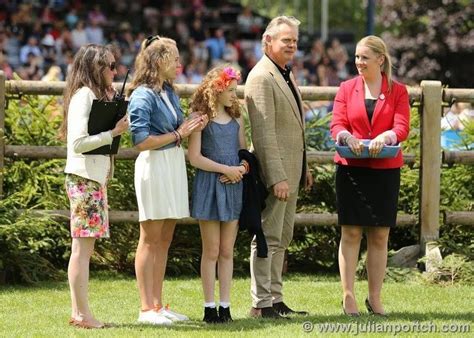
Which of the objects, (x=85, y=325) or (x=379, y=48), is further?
(x=379, y=48)

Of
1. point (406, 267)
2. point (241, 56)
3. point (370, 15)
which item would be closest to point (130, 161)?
point (406, 267)

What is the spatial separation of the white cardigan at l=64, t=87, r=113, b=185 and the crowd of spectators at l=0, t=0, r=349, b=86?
14.3 metres

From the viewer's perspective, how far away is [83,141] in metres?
7.32

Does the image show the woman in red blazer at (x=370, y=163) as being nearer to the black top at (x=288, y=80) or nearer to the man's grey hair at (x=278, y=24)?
the black top at (x=288, y=80)

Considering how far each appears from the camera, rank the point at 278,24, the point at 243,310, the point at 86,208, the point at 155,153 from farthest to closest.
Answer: the point at 243,310, the point at 278,24, the point at 155,153, the point at 86,208

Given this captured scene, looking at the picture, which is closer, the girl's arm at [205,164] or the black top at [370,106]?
the girl's arm at [205,164]

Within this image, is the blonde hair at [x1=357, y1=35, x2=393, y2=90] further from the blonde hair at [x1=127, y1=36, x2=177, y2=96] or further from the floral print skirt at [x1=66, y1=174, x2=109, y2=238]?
the floral print skirt at [x1=66, y1=174, x2=109, y2=238]

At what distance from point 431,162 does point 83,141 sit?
3790 mm

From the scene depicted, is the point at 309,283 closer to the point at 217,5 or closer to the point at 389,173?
the point at 389,173

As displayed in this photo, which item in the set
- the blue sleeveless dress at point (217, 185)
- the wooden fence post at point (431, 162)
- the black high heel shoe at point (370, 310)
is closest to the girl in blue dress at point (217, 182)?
the blue sleeveless dress at point (217, 185)

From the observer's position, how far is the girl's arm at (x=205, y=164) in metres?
7.64

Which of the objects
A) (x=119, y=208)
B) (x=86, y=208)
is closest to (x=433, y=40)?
(x=119, y=208)

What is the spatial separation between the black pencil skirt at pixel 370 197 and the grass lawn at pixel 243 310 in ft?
2.17

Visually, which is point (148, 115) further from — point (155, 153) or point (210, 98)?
point (210, 98)
